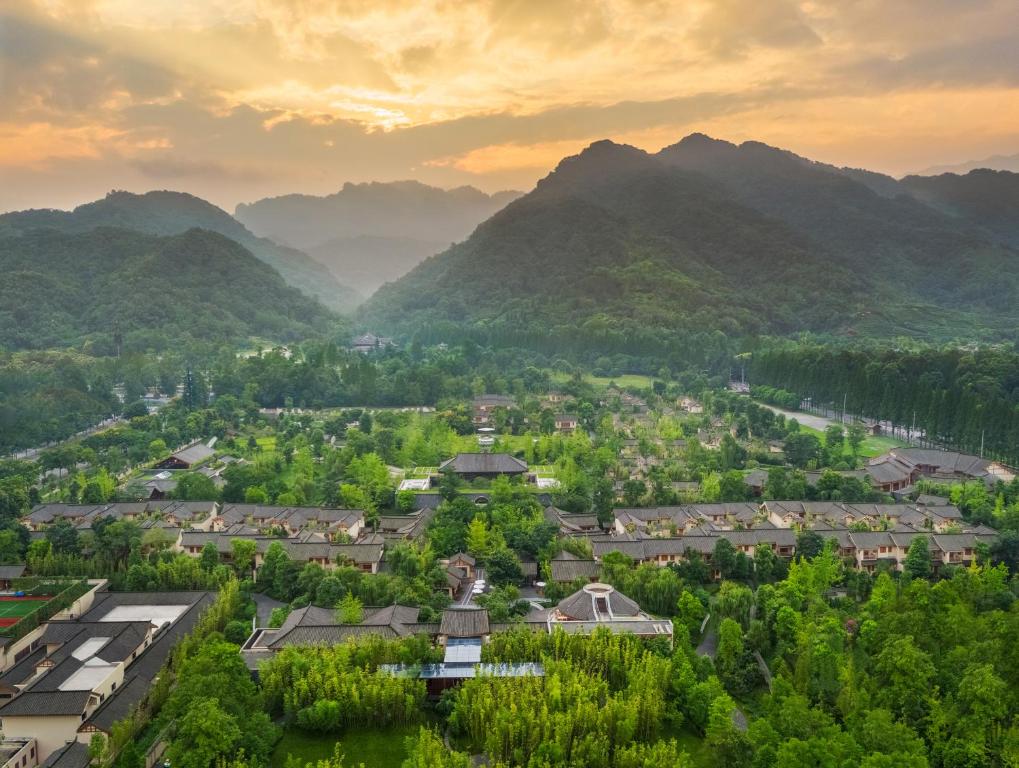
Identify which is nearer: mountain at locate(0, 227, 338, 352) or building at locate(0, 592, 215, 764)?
building at locate(0, 592, 215, 764)

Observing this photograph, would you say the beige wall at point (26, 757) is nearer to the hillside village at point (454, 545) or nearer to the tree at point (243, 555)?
the hillside village at point (454, 545)

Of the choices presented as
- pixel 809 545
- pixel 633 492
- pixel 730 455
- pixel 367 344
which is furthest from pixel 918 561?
pixel 367 344

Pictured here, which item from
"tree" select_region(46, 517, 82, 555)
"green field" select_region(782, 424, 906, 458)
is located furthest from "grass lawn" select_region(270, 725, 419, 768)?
"green field" select_region(782, 424, 906, 458)

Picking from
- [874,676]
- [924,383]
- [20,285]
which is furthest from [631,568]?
[20,285]

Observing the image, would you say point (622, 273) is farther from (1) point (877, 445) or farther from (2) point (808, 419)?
Result: (1) point (877, 445)

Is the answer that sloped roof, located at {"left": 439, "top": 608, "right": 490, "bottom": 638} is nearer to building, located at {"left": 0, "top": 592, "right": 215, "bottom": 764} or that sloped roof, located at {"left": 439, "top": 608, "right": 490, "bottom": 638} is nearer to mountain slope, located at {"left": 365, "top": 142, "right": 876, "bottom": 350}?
building, located at {"left": 0, "top": 592, "right": 215, "bottom": 764}

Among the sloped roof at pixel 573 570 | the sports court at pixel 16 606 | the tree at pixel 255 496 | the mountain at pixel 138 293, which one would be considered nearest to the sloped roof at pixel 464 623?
the sloped roof at pixel 573 570
